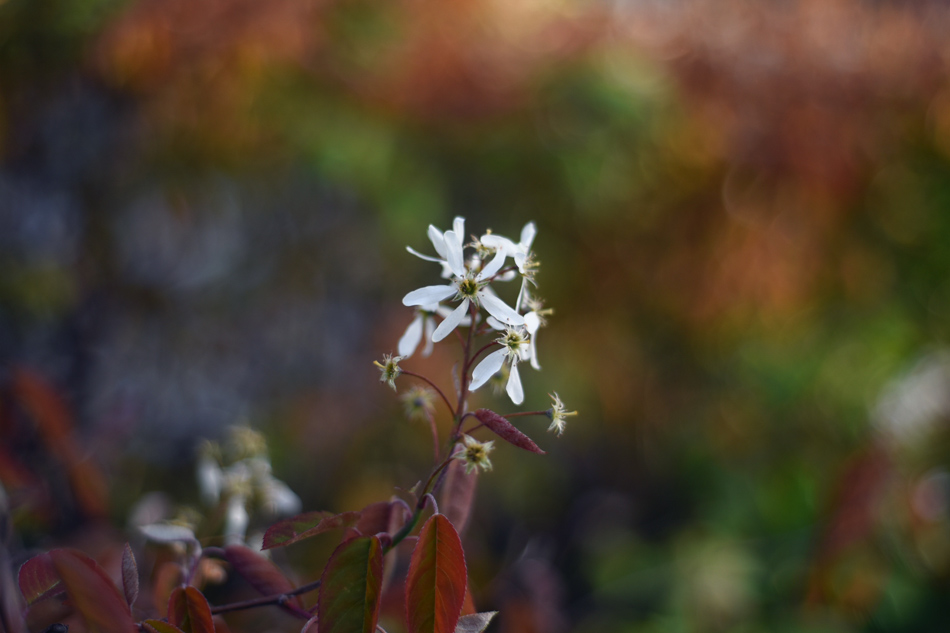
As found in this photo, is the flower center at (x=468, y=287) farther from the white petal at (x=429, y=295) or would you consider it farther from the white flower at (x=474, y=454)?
the white flower at (x=474, y=454)

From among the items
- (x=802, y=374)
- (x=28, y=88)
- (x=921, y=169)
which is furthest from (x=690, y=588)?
(x=28, y=88)

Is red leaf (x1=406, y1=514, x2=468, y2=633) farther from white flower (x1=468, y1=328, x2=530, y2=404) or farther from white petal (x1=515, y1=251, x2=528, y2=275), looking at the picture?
white petal (x1=515, y1=251, x2=528, y2=275)

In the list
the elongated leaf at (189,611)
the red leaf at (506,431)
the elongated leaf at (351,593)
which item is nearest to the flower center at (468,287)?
the red leaf at (506,431)

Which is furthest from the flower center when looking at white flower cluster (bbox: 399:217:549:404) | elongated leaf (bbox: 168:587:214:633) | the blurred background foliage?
the blurred background foliage

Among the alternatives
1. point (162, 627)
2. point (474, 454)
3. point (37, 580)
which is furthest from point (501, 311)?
point (37, 580)

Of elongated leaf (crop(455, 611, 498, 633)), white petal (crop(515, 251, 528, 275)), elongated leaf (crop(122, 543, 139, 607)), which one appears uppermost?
white petal (crop(515, 251, 528, 275))

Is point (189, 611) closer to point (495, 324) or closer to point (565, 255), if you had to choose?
point (495, 324)
